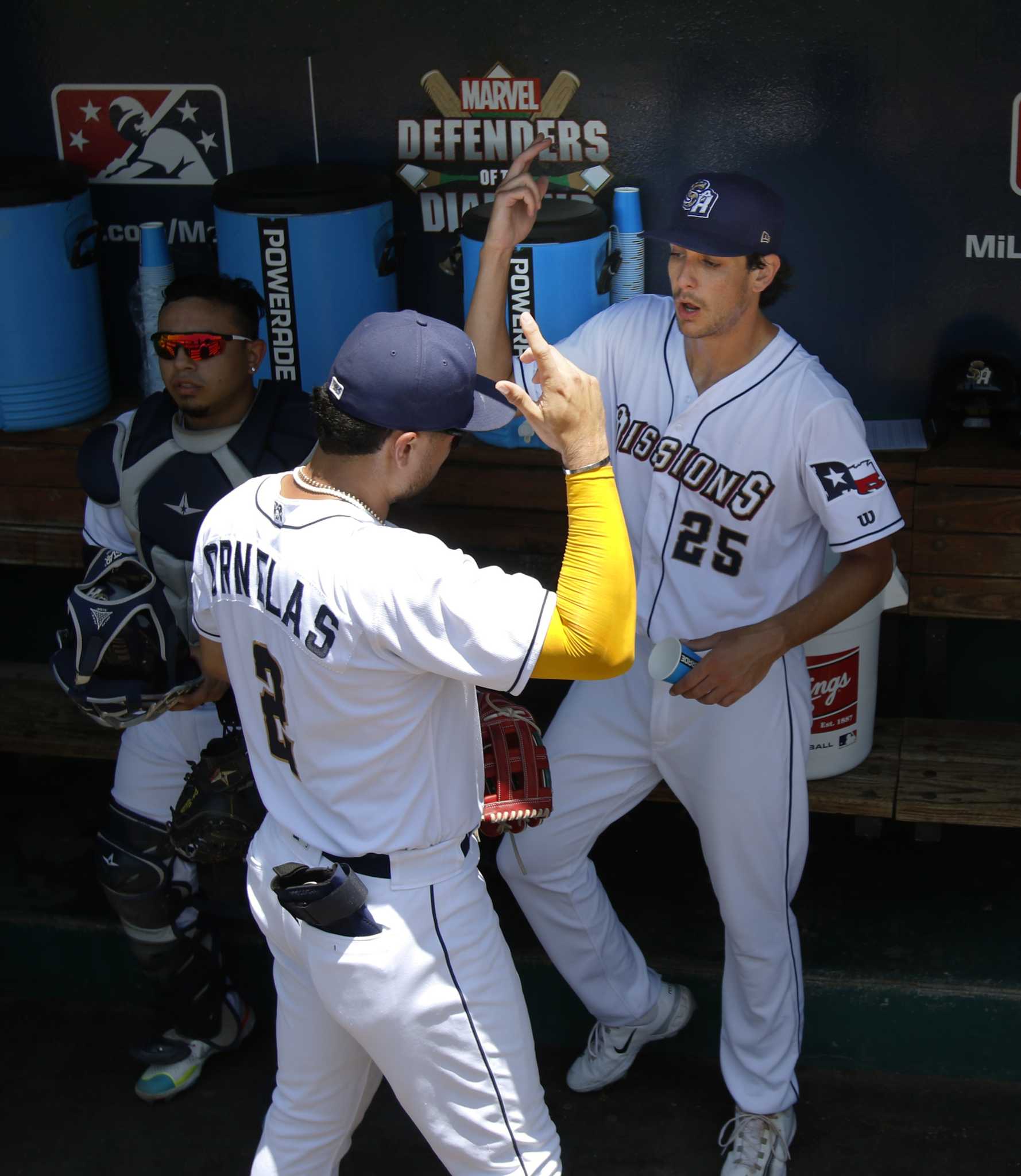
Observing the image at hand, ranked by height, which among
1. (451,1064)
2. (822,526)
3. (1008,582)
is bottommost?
(451,1064)

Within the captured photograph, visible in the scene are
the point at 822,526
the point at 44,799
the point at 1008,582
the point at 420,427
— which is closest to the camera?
the point at 420,427

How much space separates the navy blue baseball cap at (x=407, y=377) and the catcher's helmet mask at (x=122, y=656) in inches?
37.7

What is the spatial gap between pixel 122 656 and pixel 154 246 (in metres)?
1.19

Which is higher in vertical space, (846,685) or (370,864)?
(370,864)

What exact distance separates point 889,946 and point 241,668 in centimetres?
194

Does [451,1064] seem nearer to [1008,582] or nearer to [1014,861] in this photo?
[1008,582]

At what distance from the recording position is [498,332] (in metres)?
3.05

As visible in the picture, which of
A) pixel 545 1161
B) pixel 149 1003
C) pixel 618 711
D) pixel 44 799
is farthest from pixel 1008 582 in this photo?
pixel 44 799

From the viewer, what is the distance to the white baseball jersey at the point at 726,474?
9.16 ft

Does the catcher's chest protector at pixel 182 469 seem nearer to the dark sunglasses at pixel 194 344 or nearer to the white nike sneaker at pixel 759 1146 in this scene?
the dark sunglasses at pixel 194 344

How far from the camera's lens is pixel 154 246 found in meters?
3.69

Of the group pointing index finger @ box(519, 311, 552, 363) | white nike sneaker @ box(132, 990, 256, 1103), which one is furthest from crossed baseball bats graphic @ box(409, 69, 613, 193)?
white nike sneaker @ box(132, 990, 256, 1103)

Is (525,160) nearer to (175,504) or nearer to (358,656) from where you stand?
(175,504)

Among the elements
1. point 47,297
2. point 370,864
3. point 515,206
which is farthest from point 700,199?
point 47,297
